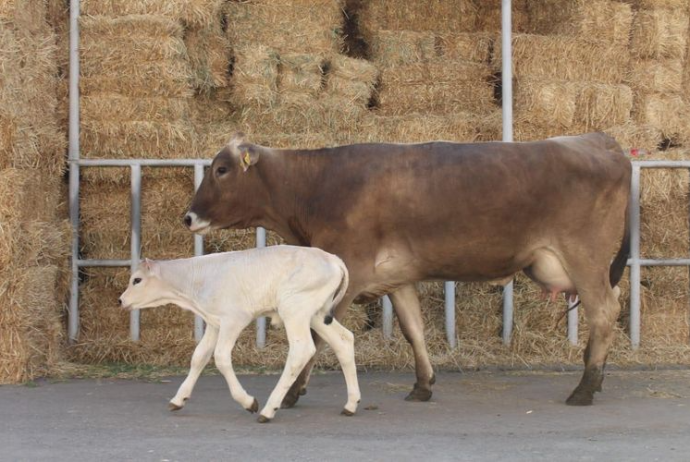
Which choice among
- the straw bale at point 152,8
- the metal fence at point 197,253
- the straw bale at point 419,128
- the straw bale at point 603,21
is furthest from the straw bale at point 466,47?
the straw bale at point 152,8

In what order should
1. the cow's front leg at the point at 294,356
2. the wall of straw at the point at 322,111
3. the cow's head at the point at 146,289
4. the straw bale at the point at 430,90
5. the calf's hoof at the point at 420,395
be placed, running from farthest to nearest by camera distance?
the straw bale at the point at 430,90 < the wall of straw at the point at 322,111 < the calf's hoof at the point at 420,395 < the cow's head at the point at 146,289 < the cow's front leg at the point at 294,356

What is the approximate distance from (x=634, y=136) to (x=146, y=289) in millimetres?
5344

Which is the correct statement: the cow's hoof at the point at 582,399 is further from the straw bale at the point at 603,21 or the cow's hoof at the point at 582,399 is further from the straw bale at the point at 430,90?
the straw bale at the point at 603,21

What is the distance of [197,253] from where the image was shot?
1062 cm

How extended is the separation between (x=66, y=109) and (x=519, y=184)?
4.56 m

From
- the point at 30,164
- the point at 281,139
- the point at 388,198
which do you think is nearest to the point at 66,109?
the point at 30,164

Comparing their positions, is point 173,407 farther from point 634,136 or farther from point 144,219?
point 634,136

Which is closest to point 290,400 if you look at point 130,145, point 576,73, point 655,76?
point 130,145

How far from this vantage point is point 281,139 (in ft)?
35.9

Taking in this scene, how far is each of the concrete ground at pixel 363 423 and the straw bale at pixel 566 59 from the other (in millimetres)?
3161

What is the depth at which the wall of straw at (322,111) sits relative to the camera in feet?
35.2

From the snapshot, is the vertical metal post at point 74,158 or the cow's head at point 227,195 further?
the vertical metal post at point 74,158

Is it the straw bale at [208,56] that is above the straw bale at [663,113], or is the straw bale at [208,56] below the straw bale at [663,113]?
above

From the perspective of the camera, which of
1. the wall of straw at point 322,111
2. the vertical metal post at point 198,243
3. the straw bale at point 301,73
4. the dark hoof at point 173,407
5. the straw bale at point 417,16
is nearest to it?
the dark hoof at point 173,407
